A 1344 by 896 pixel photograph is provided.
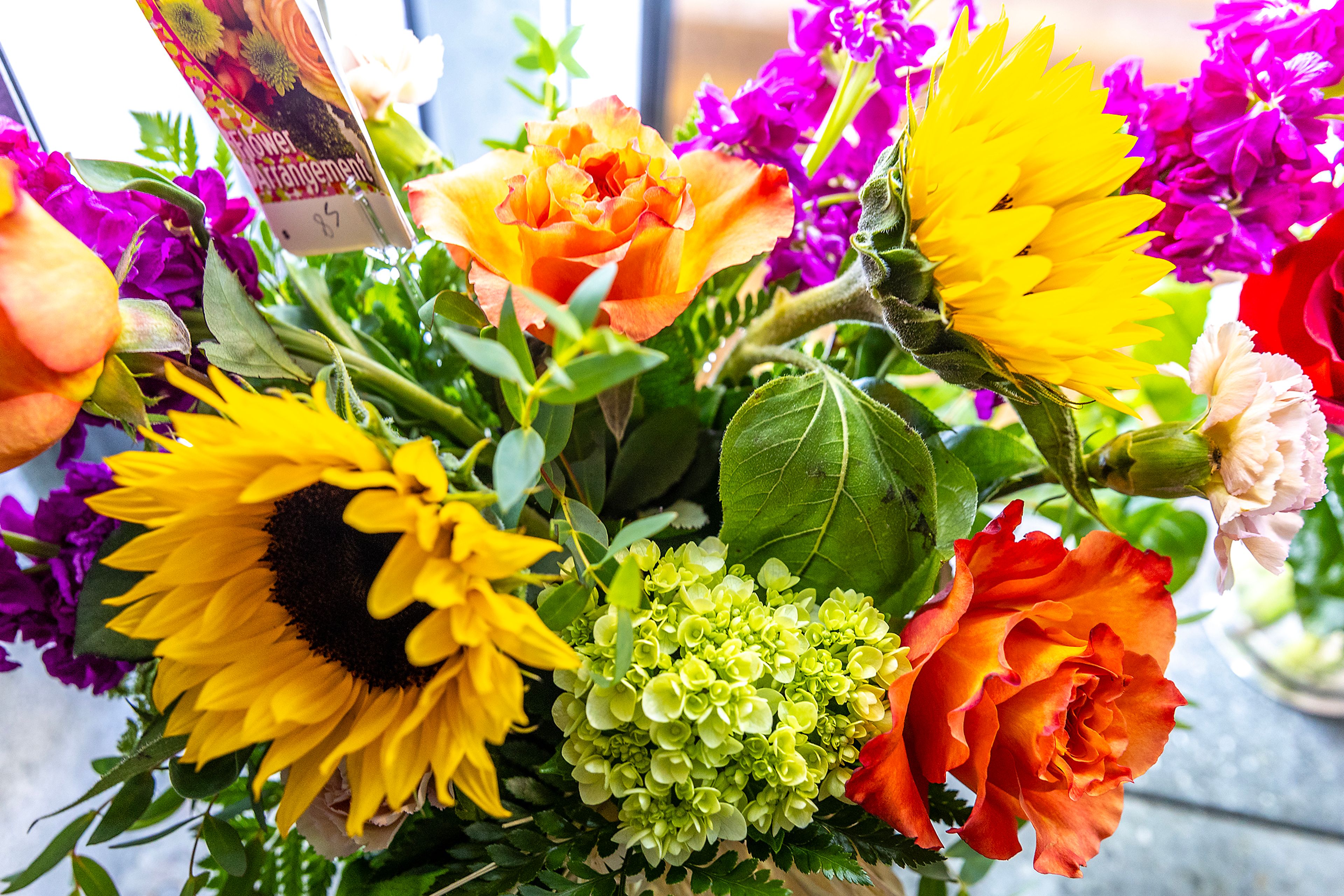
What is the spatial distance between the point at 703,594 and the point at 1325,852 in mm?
741

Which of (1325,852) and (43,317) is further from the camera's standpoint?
(1325,852)

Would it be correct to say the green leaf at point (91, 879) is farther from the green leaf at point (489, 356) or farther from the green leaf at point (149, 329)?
the green leaf at point (489, 356)

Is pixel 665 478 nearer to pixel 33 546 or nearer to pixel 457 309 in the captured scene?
pixel 457 309

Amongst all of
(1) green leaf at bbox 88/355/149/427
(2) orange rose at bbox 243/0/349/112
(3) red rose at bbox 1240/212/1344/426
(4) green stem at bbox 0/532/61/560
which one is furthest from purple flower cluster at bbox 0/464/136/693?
(3) red rose at bbox 1240/212/1344/426

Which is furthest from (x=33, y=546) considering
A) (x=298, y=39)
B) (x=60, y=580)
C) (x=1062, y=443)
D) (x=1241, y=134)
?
(x=1241, y=134)

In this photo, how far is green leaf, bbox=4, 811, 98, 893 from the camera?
0.38m

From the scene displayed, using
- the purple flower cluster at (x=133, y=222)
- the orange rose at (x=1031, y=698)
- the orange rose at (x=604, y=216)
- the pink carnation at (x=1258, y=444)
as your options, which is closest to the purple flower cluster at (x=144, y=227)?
the purple flower cluster at (x=133, y=222)

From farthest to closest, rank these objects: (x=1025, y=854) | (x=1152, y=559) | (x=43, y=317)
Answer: (x=1025, y=854) < (x=1152, y=559) < (x=43, y=317)

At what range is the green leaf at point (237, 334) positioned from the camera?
1.09 ft

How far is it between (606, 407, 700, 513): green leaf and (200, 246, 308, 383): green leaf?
0.15 m

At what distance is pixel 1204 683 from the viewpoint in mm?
857

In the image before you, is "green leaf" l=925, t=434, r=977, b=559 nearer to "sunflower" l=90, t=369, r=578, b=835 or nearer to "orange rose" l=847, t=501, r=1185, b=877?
"orange rose" l=847, t=501, r=1185, b=877

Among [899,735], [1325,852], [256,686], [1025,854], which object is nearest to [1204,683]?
[1325,852]

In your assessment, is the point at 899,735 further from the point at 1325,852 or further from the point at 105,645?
the point at 1325,852
